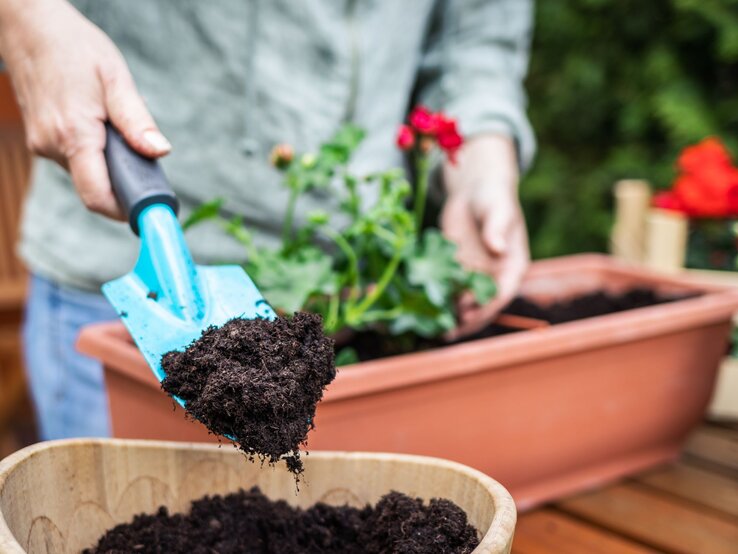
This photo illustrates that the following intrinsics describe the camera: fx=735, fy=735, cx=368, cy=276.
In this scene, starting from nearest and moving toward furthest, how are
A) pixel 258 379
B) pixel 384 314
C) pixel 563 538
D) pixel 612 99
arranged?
pixel 258 379 → pixel 563 538 → pixel 384 314 → pixel 612 99

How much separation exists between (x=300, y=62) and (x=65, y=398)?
2.27ft

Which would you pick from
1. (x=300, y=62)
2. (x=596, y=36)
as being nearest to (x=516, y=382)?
(x=300, y=62)

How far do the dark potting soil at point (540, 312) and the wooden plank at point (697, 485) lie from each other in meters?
0.29

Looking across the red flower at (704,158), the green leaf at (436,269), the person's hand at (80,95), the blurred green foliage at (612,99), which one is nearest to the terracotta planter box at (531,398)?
the green leaf at (436,269)

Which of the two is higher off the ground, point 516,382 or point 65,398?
point 516,382

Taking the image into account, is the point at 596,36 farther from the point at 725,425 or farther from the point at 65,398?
the point at 65,398

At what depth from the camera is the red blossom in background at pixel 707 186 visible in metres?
1.65

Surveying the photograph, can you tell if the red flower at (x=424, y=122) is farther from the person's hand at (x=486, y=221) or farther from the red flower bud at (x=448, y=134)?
the person's hand at (x=486, y=221)

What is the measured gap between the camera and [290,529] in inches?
26.8

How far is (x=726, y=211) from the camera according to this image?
5.56 ft

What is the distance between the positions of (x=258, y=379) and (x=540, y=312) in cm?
83

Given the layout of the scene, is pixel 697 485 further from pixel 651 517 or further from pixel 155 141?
pixel 155 141

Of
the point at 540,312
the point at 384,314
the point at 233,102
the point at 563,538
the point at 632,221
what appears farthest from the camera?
the point at 632,221

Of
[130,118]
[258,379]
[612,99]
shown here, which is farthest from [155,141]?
[612,99]
